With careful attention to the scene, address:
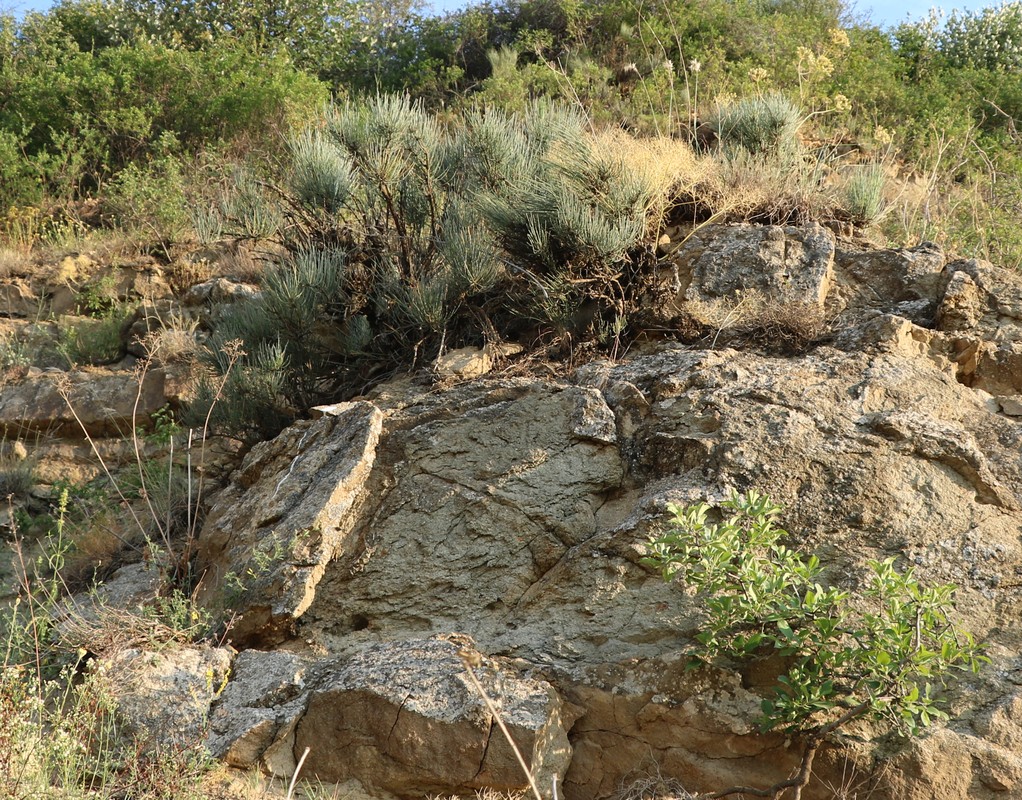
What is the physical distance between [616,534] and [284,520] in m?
1.53

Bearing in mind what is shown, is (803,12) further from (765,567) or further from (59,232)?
(765,567)

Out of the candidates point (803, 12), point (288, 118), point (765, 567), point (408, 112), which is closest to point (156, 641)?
point (765, 567)

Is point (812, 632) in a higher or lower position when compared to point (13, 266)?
higher

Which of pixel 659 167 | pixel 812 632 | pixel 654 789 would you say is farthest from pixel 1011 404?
pixel 654 789

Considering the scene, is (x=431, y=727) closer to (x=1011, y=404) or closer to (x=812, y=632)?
(x=812, y=632)

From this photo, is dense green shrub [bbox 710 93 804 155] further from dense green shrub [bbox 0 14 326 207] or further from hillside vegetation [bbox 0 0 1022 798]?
dense green shrub [bbox 0 14 326 207]

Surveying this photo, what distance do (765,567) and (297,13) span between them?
12137 millimetres

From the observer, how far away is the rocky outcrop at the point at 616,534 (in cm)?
355

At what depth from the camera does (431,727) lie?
356cm

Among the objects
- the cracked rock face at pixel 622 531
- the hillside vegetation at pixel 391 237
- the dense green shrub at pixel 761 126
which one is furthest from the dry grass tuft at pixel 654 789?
the dense green shrub at pixel 761 126

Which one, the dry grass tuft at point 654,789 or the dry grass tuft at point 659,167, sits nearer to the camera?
the dry grass tuft at point 654,789

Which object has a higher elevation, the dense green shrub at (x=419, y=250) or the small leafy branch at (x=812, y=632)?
the dense green shrub at (x=419, y=250)

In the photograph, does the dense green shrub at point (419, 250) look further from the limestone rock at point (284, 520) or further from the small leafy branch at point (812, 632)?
the small leafy branch at point (812, 632)

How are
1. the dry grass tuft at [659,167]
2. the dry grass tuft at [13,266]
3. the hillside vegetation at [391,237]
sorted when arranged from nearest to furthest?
the hillside vegetation at [391,237] < the dry grass tuft at [659,167] < the dry grass tuft at [13,266]
